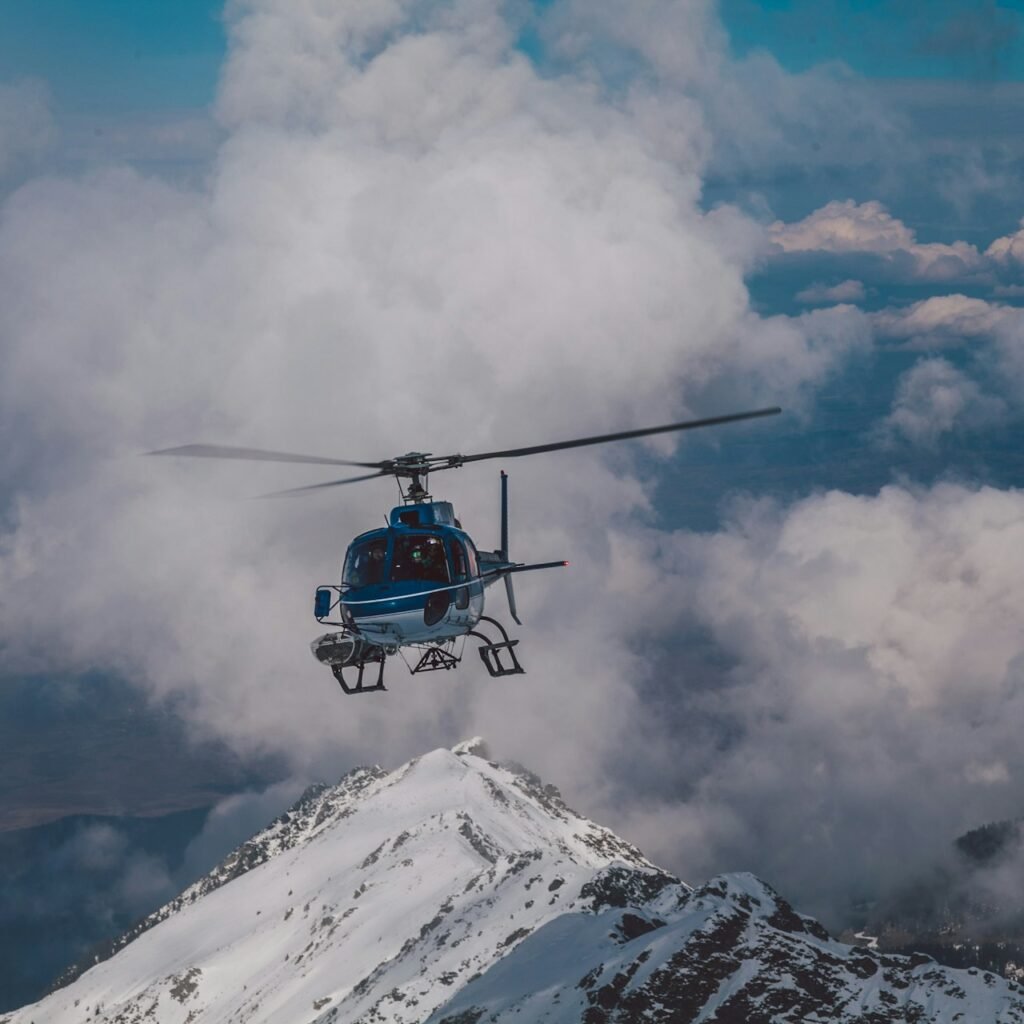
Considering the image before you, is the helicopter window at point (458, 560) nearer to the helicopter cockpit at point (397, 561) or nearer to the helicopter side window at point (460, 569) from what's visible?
the helicopter side window at point (460, 569)

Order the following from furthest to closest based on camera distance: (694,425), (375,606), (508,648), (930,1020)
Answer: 1. (930,1020)
2. (508,648)
3. (375,606)
4. (694,425)

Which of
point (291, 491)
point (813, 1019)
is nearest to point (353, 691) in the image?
point (291, 491)

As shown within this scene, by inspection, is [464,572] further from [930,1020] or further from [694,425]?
[930,1020]

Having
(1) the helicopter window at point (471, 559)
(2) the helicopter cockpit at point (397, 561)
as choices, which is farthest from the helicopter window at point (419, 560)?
(1) the helicopter window at point (471, 559)

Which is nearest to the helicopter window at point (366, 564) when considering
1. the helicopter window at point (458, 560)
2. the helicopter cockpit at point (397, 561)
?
the helicopter cockpit at point (397, 561)

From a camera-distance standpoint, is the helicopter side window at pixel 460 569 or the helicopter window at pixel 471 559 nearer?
the helicopter side window at pixel 460 569

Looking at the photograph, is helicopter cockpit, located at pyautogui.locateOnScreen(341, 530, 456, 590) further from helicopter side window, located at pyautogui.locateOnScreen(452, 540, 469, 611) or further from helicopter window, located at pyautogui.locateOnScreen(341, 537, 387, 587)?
helicopter side window, located at pyautogui.locateOnScreen(452, 540, 469, 611)
